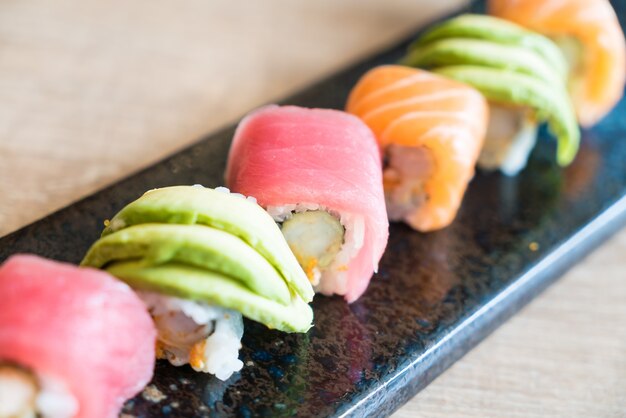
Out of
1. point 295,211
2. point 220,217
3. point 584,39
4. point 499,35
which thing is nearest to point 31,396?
point 220,217

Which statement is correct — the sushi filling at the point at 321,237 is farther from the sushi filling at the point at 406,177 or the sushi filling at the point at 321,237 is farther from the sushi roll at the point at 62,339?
the sushi roll at the point at 62,339

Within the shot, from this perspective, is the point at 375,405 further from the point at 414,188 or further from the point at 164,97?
the point at 164,97

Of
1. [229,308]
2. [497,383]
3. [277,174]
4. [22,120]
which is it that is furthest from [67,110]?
[497,383]

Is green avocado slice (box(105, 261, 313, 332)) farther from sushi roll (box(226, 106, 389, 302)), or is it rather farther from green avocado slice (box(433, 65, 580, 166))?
green avocado slice (box(433, 65, 580, 166))

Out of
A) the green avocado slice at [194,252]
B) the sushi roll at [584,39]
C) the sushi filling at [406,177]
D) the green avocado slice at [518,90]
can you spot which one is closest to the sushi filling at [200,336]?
the green avocado slice at [194,252]

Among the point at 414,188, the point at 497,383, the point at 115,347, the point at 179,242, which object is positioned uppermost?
the point at 179,242

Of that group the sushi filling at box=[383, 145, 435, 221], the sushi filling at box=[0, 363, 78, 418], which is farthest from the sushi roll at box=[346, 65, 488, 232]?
the sushi filling at box=[0, 363, 78, 418]
